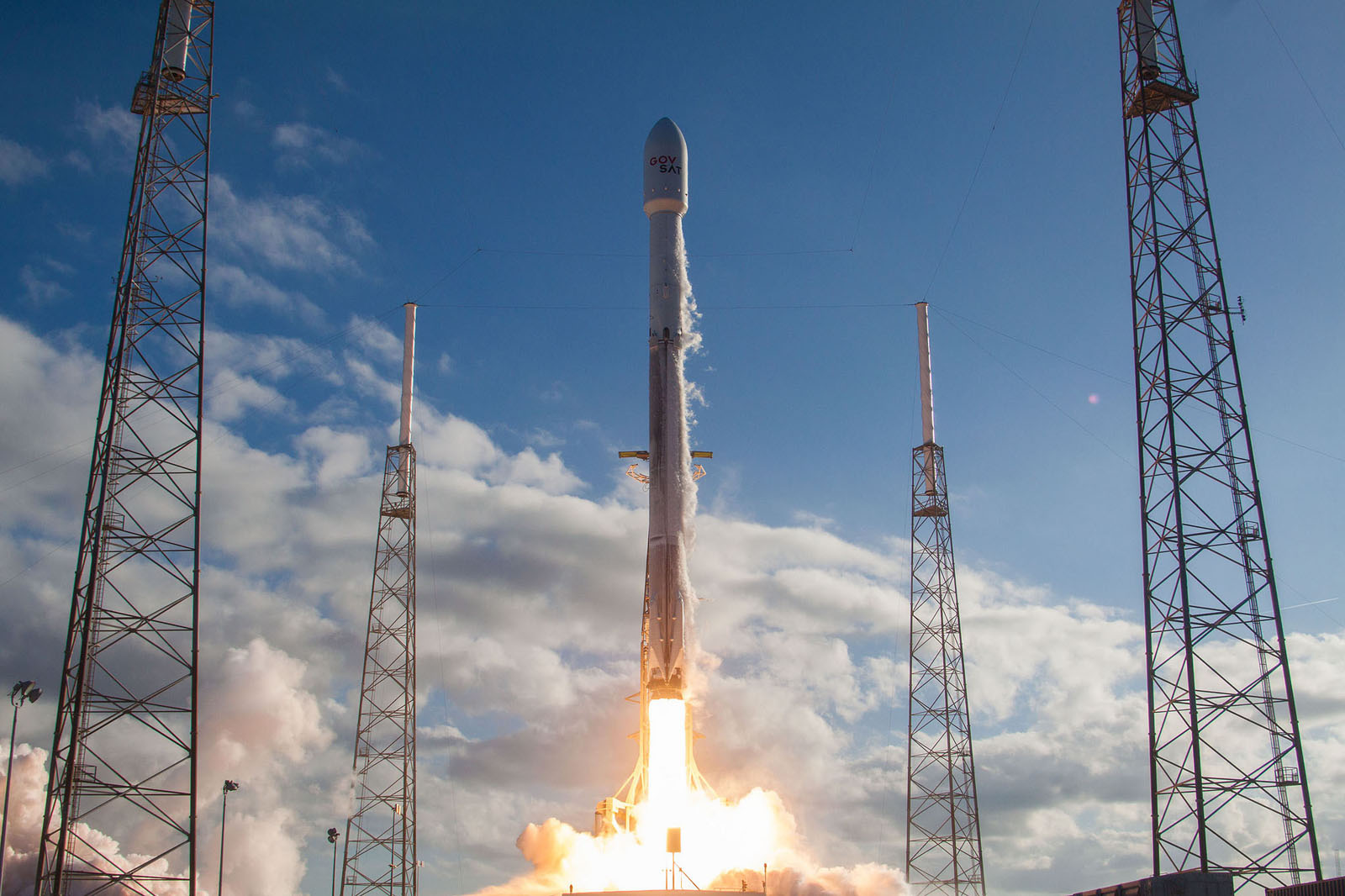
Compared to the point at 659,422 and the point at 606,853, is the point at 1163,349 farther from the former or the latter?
the point at 606,853

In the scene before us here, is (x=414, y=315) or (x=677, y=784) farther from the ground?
(x=414, y=315)

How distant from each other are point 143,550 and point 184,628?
2379 millimetres

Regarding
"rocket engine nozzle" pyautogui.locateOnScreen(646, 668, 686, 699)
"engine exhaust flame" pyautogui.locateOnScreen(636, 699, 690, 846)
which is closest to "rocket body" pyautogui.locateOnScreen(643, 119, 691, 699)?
"rocket engine nozzle" pyautogui.locateOnScreen(646, 668, 686, 699)

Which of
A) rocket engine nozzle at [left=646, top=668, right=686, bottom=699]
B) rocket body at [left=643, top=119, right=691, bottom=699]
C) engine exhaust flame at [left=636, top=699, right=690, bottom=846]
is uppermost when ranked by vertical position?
rocket body at [left=643, top=119, right=691, bottom=699]

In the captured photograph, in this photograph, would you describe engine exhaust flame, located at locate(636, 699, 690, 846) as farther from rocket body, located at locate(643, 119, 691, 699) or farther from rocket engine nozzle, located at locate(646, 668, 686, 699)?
rocket body, located at locate(643, 119, 691, 699)

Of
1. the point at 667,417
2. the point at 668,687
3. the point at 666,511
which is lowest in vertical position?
the point at 668,687


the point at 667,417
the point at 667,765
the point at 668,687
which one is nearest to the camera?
the point at 668,687

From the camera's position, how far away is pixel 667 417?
4450cm

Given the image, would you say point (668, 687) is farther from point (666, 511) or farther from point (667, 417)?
point (667, 417)

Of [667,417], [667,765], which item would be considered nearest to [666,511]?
[667,417]

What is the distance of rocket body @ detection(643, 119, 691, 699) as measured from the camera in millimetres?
42438

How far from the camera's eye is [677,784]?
1661 inches

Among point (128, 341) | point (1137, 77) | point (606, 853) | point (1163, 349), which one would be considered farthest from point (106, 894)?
point (1137, 77)

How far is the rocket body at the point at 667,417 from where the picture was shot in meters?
42.4
